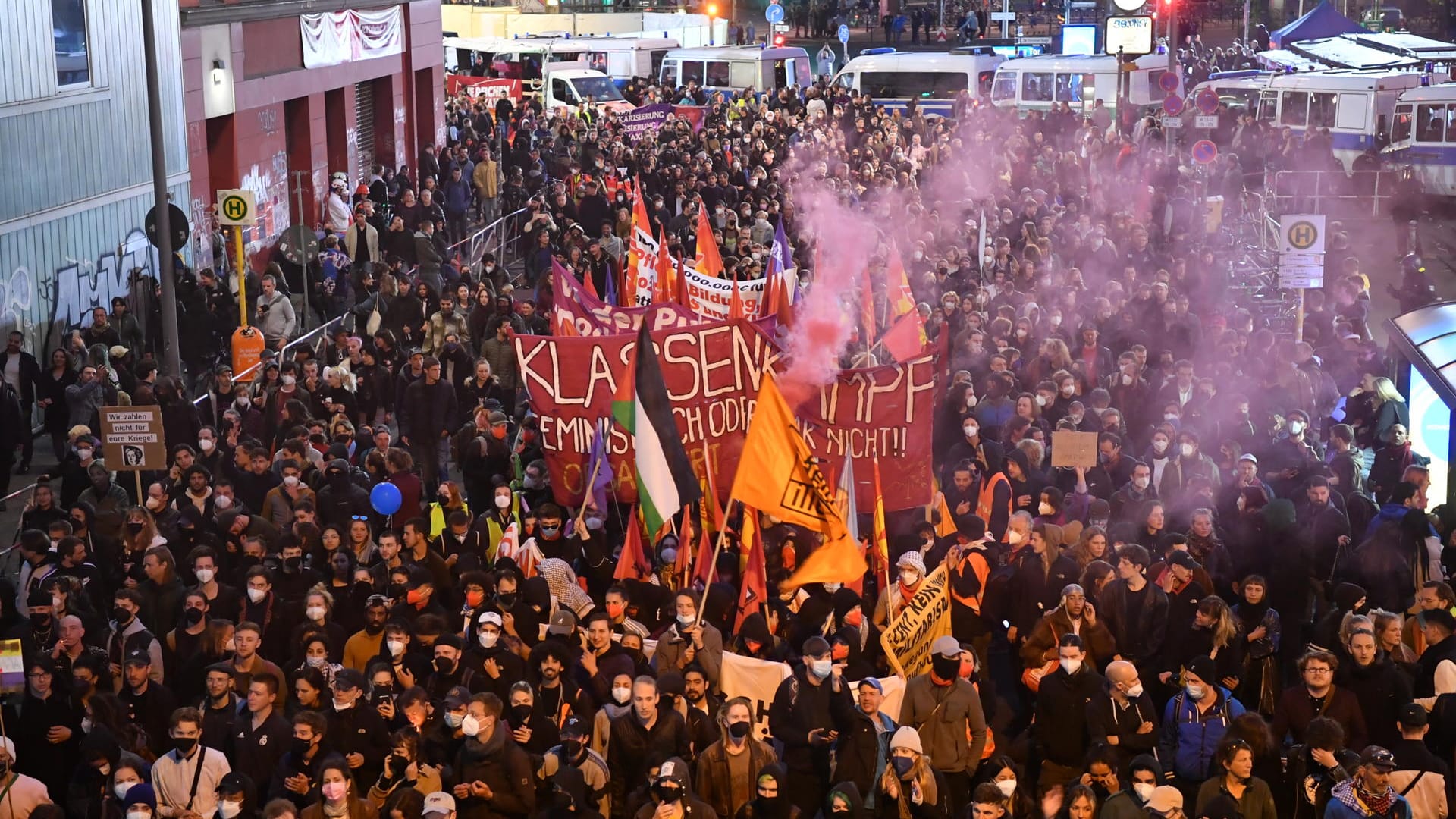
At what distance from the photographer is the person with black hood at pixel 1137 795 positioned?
830 cm

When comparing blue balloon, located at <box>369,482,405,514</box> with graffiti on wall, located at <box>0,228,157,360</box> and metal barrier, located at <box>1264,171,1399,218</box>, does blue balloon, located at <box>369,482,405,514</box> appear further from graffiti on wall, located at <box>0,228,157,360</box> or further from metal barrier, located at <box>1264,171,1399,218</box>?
metal barrier, located at <box>1264,171,1399,218</box>

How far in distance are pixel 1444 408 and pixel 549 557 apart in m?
6.84

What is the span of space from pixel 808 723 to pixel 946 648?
73cm

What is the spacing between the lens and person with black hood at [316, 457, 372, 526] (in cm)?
1286

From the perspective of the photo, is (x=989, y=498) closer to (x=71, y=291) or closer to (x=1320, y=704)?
(x=1320, y=704)

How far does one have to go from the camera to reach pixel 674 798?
8352mm

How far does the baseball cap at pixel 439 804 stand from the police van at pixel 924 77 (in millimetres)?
39574

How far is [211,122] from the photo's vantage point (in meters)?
25.6

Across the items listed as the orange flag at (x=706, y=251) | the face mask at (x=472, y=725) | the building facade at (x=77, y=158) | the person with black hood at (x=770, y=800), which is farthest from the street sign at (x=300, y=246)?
the person with black hood at (x=770, y=800)

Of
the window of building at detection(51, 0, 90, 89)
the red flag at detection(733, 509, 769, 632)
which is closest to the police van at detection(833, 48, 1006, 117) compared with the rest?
the window of building at detection(51, 0, 90, 89)

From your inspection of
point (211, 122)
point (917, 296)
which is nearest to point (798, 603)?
point (917, 296)

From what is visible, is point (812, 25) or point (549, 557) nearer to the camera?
point (549, 557)

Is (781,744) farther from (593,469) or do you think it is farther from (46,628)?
(46,628)

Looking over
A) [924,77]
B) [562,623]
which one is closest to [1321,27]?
[924,77]
